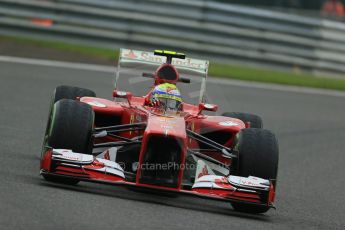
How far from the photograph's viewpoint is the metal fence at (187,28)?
20.7 metres

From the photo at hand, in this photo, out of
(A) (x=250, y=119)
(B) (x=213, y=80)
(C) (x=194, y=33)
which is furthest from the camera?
(C) (x=194, y=33)

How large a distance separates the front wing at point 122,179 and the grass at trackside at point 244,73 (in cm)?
1075

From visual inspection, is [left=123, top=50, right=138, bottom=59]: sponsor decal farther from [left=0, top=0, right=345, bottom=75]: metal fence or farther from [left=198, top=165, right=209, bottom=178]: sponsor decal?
[left=0, top=0, right=345, bottom=75]: metal fence

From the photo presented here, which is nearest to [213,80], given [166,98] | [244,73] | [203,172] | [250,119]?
[244,73]

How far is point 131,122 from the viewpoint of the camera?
34.6 feet

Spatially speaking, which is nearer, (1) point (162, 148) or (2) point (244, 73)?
(1) point (162, 148)

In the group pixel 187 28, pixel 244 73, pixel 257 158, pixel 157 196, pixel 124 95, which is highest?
pixel 187 28

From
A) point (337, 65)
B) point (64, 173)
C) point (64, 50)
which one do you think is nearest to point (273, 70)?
point (337, 65)

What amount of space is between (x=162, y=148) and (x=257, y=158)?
35.2 inches

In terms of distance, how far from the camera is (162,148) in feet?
30.5

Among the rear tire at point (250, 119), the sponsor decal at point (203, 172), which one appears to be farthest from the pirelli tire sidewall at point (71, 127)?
the rear tire at point (250, 119)

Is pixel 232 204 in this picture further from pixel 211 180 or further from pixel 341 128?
pixel 341 128

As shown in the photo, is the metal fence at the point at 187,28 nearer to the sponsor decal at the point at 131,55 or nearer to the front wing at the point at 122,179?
the sponsor decal at the point at 131,55

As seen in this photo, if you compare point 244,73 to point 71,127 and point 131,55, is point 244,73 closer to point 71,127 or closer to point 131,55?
point 131,55
